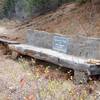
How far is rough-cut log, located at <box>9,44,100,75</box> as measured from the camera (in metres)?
7.65

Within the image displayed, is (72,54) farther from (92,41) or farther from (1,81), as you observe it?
(1,81)

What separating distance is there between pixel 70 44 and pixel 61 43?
30 centimetres

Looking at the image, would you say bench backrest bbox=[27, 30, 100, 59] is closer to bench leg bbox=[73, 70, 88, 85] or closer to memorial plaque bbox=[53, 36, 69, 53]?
memorial plaque bbox=[53, 36, 69, 53]

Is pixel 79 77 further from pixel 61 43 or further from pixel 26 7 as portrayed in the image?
pixel 26 7

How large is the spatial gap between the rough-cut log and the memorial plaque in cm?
16

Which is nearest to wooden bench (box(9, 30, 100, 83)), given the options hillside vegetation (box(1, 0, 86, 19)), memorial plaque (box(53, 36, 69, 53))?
memorial plaque (box(53, 36, 69, 53))

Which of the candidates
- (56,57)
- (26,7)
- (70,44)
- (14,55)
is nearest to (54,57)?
(56,57)

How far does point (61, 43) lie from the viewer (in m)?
9.35

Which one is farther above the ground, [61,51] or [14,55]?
[61,51]

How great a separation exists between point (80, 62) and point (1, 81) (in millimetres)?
1687

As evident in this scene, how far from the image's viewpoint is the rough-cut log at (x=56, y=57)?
301 inches

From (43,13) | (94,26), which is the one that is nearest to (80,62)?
(94,26)

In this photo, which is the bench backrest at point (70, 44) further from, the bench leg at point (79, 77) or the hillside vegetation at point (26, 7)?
the hillside vegetation at point (26, 7)

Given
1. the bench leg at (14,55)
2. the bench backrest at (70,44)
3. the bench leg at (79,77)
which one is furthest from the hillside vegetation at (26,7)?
the bench leg at (79,77)
